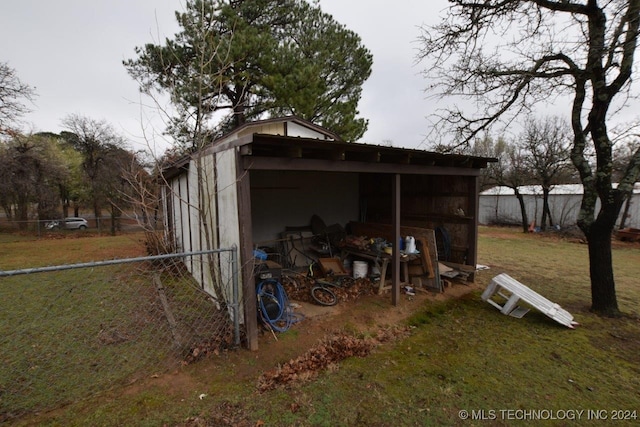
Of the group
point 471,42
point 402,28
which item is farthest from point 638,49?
point 402,28

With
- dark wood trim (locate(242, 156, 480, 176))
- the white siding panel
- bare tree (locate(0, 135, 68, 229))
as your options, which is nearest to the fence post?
dark wood trim (locate(242, 156, 480, 176))

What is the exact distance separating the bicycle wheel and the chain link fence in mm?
1461

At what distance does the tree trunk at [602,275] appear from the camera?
423cm

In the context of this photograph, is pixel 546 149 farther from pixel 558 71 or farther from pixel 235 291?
pixel 235 291

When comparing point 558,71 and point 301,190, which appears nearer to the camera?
point 558,71

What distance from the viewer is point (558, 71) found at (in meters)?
4.21

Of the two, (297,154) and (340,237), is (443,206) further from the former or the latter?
(297,154)

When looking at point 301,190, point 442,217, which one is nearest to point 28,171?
point 301,190

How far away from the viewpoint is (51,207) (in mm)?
15914

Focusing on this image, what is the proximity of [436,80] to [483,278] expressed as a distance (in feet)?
14.0

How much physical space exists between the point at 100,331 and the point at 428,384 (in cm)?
408

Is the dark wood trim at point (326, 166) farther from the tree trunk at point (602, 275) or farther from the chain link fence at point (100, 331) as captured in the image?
the tree trunk at point (602, 275)

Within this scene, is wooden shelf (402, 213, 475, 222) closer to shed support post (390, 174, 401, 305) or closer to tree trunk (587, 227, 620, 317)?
tree trunk (587, 227, 620, 317)

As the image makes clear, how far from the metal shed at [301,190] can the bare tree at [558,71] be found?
133 centimetres
